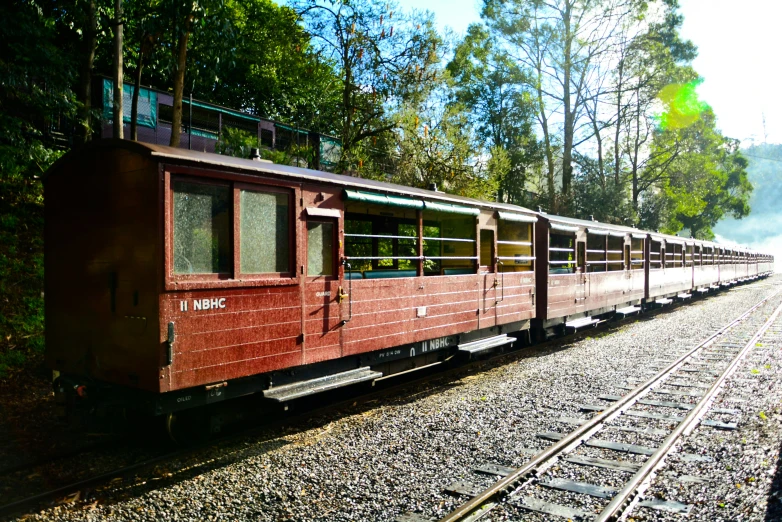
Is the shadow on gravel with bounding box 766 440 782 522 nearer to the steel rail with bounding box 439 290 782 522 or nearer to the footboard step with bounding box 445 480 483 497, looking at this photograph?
the steel rail with bounding box 439 290 782 522

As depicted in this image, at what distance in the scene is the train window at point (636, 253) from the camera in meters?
17.8

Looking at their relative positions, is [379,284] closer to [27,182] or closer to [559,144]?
[27,182]

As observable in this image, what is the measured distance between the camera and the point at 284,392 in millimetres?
6129

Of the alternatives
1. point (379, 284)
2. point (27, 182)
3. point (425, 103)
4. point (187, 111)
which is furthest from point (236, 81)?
point (379, 284)

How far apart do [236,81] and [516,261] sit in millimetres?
23131

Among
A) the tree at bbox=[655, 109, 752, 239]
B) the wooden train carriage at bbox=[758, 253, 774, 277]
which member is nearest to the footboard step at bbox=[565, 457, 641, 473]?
the tree at bbox=[655, 109, 752, 239]

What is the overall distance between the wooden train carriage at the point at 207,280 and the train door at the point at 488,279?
7.66 ft

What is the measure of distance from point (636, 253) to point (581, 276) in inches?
217

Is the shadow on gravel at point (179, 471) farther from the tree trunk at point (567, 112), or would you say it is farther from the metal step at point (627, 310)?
the tree trunk at point (567, 112)

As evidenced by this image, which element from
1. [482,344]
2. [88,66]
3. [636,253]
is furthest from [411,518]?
[636,253]

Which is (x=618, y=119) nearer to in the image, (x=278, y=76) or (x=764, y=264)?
(x=278, y=76)

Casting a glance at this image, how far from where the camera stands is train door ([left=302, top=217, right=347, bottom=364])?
6.47m


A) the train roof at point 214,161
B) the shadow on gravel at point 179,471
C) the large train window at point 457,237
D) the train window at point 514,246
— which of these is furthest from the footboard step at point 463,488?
the train window at point 514,246

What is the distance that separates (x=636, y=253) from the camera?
18.2 metres
